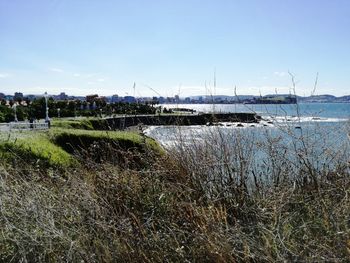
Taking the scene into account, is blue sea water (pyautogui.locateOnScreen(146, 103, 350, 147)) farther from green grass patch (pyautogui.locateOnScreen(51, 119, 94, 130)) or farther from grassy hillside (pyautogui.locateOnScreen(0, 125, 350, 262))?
green grass patch (pyautogui.locateOnScreen(51, 119, 94, 130))

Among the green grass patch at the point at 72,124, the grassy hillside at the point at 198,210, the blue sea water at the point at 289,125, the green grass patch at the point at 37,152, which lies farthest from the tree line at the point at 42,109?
the grassy hillside at the point at 198,210

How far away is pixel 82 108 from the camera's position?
192 feet

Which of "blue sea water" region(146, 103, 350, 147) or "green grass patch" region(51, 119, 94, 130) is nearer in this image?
"blue sea water" region(146, 103, 350, 147)

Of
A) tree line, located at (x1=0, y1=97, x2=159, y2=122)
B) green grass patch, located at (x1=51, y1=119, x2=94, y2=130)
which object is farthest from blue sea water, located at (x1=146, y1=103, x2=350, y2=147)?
tree line, located at (x1=0, y1=97, x2=159, y2=122)

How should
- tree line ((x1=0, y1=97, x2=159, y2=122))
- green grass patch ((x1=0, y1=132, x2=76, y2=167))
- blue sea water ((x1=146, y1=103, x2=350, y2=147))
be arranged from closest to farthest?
blue sea water ((x1=146, y1=103, x2=350, y2=147))
green grass patch ((x1=0, y1=132, x2=76, y2=167))
tree line ((x1=0, y1=97, x2=159, y2=122))

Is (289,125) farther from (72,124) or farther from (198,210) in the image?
(72,124)

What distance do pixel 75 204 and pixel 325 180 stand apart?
7.78ft

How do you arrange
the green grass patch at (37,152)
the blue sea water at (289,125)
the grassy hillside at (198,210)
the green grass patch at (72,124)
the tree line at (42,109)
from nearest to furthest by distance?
1. the grassy hillside at (198,210)
2. the blue sea water at (289,125)
3. the green grass patch at (37,152)
4. the green grass patch at (72,124)
5. the tree line at (42,109)

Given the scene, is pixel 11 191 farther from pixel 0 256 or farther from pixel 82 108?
pixel 82 108

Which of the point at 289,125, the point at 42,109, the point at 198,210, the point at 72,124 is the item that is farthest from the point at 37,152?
the point at 42,109

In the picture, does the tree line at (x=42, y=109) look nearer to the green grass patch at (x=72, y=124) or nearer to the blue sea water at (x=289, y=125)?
the green grass patch at (x=72, y=124)

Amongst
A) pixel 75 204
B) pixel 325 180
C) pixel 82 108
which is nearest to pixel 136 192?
pixel 75 204

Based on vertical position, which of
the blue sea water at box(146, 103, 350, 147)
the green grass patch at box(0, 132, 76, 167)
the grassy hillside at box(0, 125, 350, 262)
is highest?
the blue sea water at box(146, 103, 350, 147)

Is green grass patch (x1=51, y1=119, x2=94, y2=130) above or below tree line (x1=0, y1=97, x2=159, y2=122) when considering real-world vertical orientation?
below
